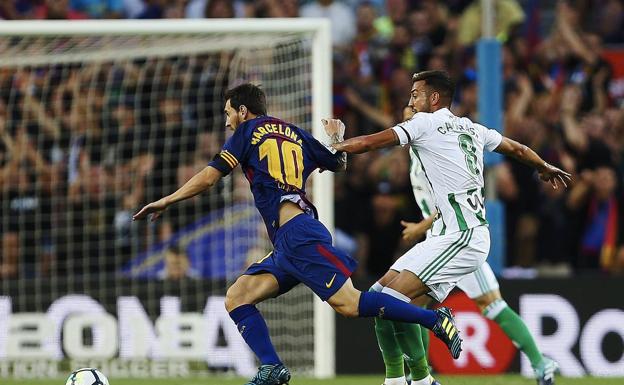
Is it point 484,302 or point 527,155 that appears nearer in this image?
point 527,155

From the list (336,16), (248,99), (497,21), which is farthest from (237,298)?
(497,21)

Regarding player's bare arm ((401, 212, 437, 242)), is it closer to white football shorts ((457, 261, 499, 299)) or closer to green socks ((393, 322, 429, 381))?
white football shorts ((457, 261, 499, 299))

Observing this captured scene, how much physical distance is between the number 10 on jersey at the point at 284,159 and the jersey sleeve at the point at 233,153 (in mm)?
117

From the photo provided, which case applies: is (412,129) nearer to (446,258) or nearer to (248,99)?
(446,258)

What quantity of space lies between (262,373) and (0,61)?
6.42 m

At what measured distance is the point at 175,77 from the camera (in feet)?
45.9

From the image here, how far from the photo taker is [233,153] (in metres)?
8.20

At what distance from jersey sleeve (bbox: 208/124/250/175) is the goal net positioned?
3.68 metres

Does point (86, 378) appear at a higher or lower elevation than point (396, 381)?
higher

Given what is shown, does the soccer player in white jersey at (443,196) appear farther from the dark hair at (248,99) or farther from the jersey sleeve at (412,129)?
the dark hair at (248,99)

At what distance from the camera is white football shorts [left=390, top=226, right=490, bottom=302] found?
8.23 metres

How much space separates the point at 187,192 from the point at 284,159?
0.70 m

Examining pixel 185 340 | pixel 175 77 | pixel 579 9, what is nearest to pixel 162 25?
pixel 175 77

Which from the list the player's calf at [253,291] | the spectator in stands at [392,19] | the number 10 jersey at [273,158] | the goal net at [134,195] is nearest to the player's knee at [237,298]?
the player's calf at [253,291]
